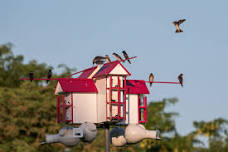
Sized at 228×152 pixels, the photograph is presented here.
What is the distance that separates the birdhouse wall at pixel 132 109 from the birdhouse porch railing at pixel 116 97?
2.14ft

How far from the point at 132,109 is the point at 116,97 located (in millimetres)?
920

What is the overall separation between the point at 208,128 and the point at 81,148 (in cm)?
896

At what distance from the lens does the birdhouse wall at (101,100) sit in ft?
52.7

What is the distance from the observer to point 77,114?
53.6 feet

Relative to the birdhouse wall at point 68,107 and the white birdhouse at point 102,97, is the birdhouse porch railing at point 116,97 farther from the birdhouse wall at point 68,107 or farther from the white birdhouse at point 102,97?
the birdhouse wall at point 68,107

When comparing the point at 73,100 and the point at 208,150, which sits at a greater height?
the point at 73,100

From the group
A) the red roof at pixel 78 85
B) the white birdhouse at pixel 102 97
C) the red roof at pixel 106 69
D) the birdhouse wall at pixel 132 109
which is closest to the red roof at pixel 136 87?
the white birdhouse at pixel 102 97

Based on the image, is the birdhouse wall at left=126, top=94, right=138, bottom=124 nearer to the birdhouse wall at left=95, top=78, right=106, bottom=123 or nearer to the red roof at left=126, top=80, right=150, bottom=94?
the red roof at left=126, top=80, right=150, bottom=94

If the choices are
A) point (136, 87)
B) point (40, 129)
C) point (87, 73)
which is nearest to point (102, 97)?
point (136, 87)

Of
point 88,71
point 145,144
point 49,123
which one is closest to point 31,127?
point 49,123

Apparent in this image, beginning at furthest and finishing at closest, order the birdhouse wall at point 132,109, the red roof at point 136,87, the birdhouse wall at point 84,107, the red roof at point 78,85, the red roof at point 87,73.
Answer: the red roof at point 87,73 < the red roof at point 136,87 < the birdhouse wall at point 132,109 < the red roof at point 78,85 < the birdhouse wall at point 84,107

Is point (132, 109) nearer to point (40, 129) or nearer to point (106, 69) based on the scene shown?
point (106, 69)

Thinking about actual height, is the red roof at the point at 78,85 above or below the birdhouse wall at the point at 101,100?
above

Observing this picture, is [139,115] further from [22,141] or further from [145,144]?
[145,144]
